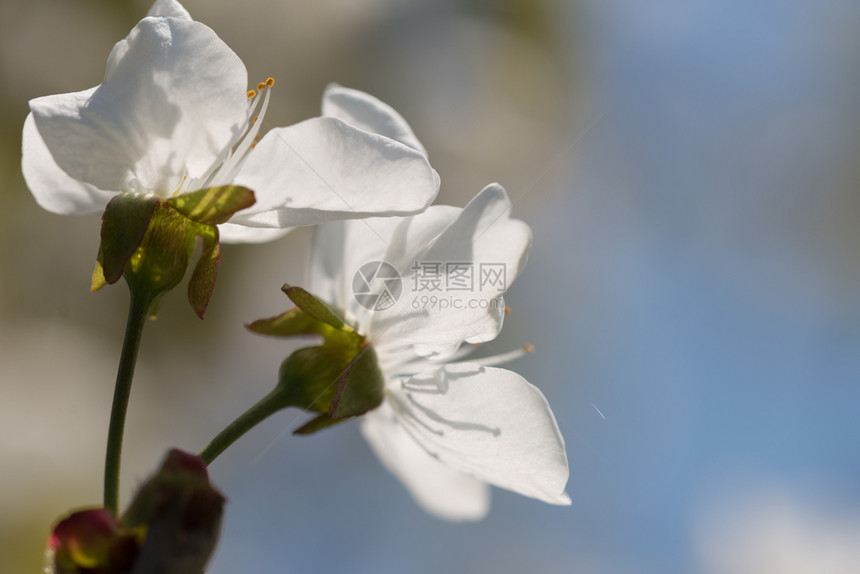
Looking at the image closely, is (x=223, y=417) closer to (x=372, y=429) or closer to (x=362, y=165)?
(x=372, y=429)

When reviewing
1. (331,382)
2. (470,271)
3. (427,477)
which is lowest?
(427,477)

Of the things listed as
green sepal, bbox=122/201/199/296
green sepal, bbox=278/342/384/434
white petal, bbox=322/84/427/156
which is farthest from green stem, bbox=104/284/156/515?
white petal, bbox=322/84/427/156

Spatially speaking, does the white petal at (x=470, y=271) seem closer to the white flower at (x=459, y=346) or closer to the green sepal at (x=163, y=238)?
the white flower at (x=459, y=346)

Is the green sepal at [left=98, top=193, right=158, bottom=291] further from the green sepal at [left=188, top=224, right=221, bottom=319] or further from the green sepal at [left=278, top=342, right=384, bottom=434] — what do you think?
the green sepal at [left=278, top=342, right=384, bottom=434]

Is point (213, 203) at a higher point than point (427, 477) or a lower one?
higher

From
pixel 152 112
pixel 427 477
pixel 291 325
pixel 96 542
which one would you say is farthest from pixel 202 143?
pixel 427 477

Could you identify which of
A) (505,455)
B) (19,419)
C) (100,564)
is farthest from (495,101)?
(100,564)

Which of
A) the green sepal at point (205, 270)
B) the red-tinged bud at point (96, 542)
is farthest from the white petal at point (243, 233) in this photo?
the red-tinged bud at point (96, 542)

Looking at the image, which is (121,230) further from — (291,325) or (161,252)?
(291,325)
